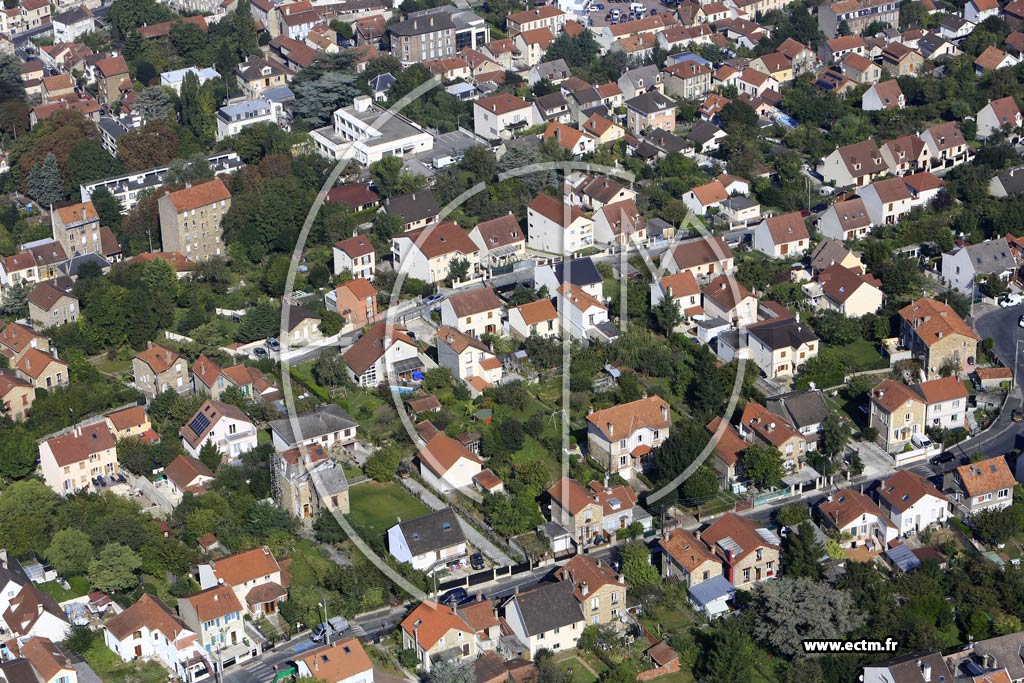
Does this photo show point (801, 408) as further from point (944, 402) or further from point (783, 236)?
point (783, 236)

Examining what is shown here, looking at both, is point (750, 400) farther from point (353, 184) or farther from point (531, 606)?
point (353, 184)

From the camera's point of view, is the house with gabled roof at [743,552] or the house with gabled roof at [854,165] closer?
the house with gabled roof at [743,552]

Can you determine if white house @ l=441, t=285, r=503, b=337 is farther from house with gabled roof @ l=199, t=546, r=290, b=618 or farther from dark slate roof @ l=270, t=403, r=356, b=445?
house with gabled roof @ l=199, t=546, r=290, b=618

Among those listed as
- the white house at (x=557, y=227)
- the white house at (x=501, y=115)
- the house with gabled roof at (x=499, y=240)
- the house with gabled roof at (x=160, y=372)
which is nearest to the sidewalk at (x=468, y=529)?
the house with gabled roof at (x=160, y=372)

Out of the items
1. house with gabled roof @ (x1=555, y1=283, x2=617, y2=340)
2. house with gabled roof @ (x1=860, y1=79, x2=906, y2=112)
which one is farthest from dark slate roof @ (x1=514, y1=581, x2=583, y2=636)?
house with gabled roof @ (x1=860, y1=79, x2=906, y2=112)

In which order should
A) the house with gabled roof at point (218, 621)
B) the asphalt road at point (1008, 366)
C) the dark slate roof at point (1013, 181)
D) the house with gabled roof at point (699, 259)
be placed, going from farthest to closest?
the dark slate roof at point (1013, 181)
the house with gabled roof at point (699, 259)
the asphalt road at point (1008, 366)
the house with gabled roof at point (218, 621)

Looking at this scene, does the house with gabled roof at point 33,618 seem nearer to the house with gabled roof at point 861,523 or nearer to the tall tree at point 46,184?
the house with gabled roof at point 861,523
